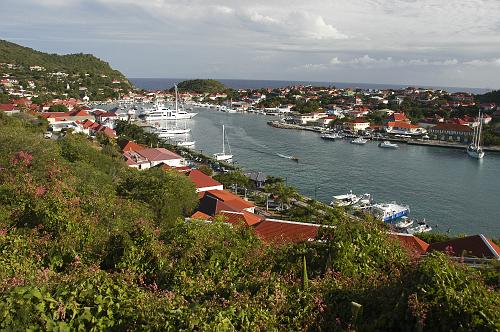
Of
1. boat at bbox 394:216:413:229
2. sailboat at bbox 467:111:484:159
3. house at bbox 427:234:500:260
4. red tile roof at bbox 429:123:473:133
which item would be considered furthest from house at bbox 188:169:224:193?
red tile roof at bbox 429:123:473:133

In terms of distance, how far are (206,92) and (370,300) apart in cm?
5606

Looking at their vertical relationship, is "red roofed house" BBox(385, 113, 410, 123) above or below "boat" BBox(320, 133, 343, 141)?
above

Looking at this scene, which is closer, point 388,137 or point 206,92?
point 388,137

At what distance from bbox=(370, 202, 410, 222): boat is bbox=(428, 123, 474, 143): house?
598 inches

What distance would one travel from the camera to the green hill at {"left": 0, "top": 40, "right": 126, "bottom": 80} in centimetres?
5078

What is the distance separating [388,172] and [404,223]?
648 centimetres

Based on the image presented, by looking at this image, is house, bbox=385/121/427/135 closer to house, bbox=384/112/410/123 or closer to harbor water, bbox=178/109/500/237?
house, bbox=384/112/410/123

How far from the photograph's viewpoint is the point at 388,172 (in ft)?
56.3

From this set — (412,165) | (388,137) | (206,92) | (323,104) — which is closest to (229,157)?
(412,165)

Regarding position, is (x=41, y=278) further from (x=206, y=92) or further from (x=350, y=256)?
(x=206, y=92)

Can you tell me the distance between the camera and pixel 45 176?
A: 6156 millimetres

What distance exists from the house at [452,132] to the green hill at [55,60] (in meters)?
40.7

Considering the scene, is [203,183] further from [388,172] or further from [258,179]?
[388,172]

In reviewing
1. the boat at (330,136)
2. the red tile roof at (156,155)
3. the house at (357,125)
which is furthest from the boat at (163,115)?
the red tile roof at (156,155)
